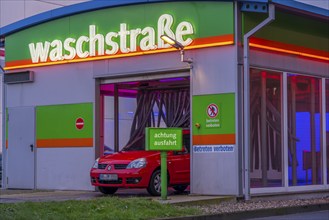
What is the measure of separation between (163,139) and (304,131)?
546 cm

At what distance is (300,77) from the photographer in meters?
18.6

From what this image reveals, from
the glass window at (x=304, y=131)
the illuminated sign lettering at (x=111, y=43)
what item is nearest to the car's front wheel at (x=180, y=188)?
the glass window at (x=304, y=131)

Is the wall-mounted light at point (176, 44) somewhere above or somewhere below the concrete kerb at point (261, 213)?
above

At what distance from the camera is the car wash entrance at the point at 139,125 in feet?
54.1

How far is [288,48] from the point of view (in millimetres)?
17938

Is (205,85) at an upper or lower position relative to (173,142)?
upper

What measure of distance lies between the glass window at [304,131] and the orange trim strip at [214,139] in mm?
2529

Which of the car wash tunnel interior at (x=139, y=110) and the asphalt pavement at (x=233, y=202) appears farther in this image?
the car wash tunnel interior at (x=139, y=110)

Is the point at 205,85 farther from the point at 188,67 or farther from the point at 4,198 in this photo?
the point at 4,198

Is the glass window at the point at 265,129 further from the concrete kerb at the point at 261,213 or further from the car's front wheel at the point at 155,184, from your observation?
the car's front wheel at the point at 155,184

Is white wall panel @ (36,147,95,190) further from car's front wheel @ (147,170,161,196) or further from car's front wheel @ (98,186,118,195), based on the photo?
car's front wheel @ (147,170,161,196)

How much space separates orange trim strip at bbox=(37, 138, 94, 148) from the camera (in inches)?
748

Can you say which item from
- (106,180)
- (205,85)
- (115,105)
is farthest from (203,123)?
(115,105)

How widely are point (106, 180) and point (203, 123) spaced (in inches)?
112
